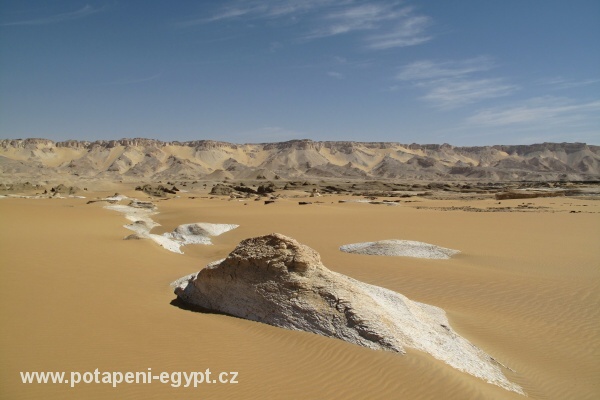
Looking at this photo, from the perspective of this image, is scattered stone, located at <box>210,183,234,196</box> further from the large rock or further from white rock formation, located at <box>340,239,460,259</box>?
the large rock

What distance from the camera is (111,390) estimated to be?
4.49m

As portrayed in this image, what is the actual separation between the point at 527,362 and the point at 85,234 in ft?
56.1

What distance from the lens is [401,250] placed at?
15.4m

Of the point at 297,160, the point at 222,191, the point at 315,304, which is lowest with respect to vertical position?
the point at 315,304

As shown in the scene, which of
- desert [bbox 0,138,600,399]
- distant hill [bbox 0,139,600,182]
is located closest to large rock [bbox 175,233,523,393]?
desert [bbox 0,138,600,399]

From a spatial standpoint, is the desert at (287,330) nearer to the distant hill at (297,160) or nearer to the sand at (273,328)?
the sand at (273,328)

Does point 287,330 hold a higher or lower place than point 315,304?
lower

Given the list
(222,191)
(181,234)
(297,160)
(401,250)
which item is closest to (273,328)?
(401,250)

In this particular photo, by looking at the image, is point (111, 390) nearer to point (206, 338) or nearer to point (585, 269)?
point (206, 338)

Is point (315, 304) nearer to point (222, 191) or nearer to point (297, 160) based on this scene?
point (222, 191)

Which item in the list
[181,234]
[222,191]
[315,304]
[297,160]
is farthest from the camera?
[297,160]

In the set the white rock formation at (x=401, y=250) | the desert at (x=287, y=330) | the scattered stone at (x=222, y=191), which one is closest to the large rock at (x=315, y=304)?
the desert at (x=287, y=330)

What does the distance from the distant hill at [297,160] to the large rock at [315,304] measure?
94.9m

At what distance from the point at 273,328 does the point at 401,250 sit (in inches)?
394
